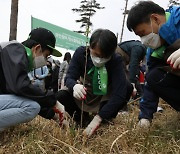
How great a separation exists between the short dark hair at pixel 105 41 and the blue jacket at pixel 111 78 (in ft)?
0.58

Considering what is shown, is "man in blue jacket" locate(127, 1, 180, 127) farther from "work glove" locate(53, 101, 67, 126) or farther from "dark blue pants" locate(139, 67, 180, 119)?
"work glove" locate(53, 101, 67, 126)

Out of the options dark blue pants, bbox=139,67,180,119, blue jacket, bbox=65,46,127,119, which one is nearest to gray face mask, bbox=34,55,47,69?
blue jacket, bbox=65,46,127,119

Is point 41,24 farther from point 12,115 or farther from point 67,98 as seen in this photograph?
point 12,115

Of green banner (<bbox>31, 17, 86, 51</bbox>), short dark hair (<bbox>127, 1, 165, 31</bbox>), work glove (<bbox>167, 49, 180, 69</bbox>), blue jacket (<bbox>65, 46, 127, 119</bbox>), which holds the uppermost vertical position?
short dark hair (<bbox>127, 1, 165, 31</bbox>)

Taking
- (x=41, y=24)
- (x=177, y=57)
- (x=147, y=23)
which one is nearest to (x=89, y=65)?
(x=147, y=23)

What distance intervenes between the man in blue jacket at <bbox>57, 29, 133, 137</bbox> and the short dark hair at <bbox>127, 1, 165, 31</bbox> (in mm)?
284

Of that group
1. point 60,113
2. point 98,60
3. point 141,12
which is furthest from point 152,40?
point 60,113

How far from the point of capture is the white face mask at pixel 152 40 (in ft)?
6.98

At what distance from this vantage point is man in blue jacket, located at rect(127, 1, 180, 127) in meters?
2.09

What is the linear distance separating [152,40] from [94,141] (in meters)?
0.81

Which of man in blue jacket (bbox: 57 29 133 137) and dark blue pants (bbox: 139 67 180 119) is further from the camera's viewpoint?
man in blue jacket (bbox: 57 29 133 137)

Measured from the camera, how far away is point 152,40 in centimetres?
215

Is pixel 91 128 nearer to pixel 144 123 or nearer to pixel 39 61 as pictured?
pixel 144 123

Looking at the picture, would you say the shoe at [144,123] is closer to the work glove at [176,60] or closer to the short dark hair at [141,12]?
the work glove at [176,60]
